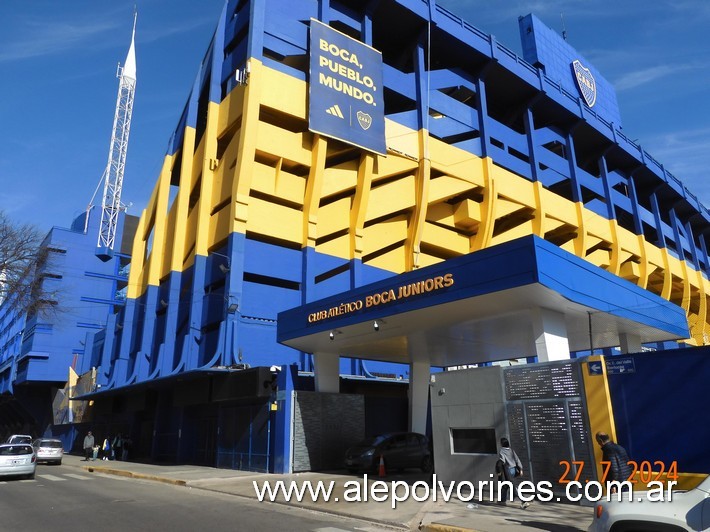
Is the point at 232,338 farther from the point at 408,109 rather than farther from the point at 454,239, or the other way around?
the point at 408,109

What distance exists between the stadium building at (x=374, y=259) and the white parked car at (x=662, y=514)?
240 inches

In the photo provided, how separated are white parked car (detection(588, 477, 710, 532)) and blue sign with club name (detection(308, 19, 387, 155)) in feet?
84.1

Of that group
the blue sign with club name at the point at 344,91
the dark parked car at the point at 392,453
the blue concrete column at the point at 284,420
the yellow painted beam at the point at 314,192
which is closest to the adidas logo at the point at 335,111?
the blue sign with club name at the point at 344,91

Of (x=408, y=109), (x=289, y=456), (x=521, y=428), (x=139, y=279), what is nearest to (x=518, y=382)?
(x=521, y=428)

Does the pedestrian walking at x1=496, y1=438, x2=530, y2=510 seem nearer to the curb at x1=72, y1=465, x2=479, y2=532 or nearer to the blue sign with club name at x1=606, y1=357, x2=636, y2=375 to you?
the blue sign with club name at x1=606, y1=357, x2=636, y2=375

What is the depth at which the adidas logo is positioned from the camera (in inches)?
1187

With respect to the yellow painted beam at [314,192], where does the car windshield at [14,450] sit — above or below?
below

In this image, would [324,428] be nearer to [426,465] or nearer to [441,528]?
[426,465]

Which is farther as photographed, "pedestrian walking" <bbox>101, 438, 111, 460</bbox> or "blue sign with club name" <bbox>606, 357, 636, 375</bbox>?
"pedestrian walking" <bbox>101, 438, 111, 460</bbox>

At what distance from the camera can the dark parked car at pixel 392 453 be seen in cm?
1969

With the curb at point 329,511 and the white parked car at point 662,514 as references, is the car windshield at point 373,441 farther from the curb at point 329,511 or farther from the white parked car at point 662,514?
the white parked car at point 662,514

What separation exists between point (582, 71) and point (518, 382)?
48.8 m

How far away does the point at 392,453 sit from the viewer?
2025 centimetres
